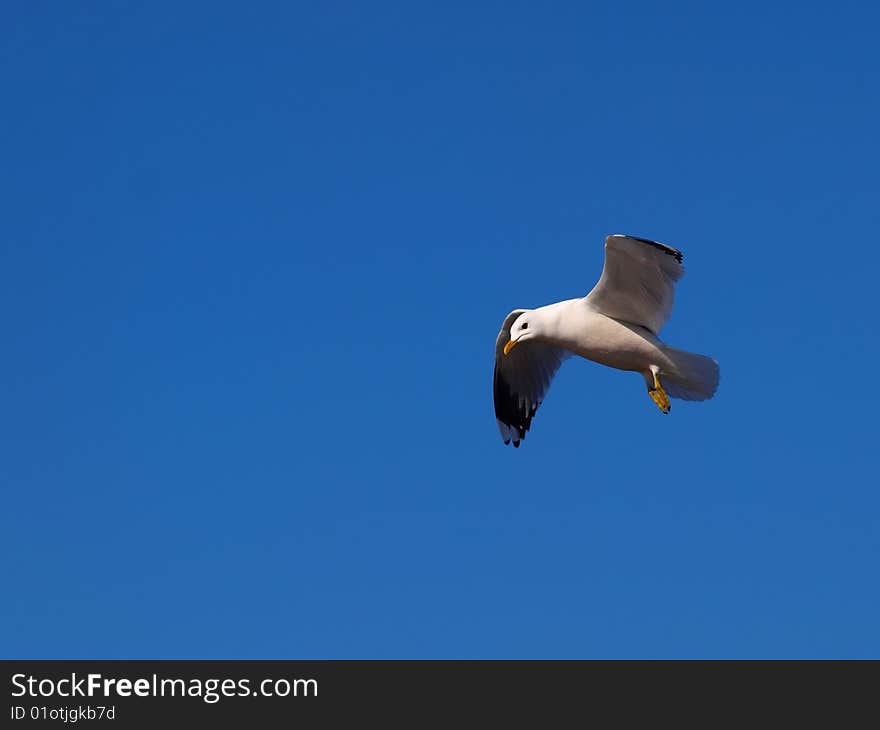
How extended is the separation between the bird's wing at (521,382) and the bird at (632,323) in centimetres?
81

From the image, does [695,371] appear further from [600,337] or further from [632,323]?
[600,337]

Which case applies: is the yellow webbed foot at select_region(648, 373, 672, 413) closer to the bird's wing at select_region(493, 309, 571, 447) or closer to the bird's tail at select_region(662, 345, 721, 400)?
the bird's tail at select_region(662, 345, 721, 400)

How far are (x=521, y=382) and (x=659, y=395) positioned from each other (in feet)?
6.54

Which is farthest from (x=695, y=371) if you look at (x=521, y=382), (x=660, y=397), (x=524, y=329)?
(x=521, y=382)

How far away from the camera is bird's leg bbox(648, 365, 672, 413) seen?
1104 centimetres

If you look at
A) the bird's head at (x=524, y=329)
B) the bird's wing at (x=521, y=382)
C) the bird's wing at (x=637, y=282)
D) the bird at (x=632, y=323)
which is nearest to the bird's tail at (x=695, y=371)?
the bird at (x=632, y=323)

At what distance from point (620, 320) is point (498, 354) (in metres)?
1.69

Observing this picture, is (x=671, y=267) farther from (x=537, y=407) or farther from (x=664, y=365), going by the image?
(x=537, y=407)

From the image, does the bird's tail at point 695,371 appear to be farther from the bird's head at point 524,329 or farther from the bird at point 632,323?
the bird's head at point 524,329

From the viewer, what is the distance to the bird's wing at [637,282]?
10.5 meters

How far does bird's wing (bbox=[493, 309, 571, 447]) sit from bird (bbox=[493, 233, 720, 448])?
805 millimetres
